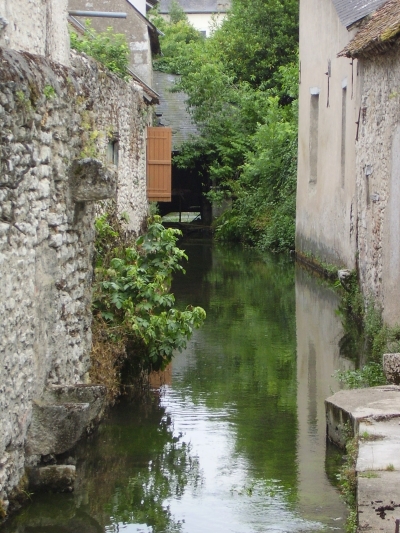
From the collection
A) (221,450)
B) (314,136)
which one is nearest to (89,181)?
(221,450)

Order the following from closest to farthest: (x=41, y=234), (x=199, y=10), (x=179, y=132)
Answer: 1. (x=41, y=234)
2. (x=179, y=132)
3. (x=199, y=10)

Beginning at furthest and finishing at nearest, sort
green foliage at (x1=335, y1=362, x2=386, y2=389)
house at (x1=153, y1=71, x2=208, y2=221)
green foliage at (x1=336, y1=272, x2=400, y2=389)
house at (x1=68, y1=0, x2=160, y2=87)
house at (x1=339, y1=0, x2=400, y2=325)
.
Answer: house at (x1=153, y1=71, x2=208, y2=221), house at (x1=68, y1=0, x2=160, y2=87), house at (x1=339, y1=0, x2=400, y2=325), green foliage at (x1=336, y1=272, x2=400, y2=389), green foliage at (x1=335, y1=362, x2=386, y2=389)

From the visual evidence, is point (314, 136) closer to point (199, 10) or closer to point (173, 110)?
point (173, 110)

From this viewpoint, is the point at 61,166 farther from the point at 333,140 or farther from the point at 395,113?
the point at 333,140

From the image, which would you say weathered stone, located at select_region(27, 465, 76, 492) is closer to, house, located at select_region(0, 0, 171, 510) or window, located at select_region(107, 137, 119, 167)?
house, located at select_region(0, 0, 171, 510)

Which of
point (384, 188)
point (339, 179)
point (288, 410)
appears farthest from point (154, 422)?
point (339, 179)

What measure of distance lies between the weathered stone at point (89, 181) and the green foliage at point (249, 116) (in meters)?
18.9

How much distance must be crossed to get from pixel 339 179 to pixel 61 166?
11983mm

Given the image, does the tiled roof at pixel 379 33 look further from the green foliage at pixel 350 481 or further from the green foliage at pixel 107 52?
the green foliage at pixel 350 481

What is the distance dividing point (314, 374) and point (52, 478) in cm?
503

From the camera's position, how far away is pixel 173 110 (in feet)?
111

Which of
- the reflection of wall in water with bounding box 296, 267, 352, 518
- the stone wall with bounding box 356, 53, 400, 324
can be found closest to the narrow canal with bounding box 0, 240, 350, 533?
the reflection of wall in water with bounding box 296, 267, 352, 518

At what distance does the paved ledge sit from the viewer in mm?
5543

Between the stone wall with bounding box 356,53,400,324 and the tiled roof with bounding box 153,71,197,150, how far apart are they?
17543 mm
